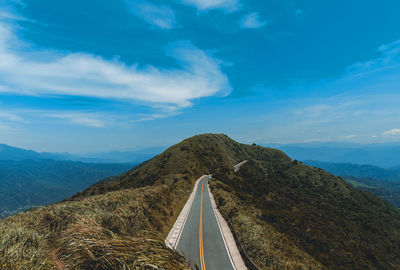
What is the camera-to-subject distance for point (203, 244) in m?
18.5

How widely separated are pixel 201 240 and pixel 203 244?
2.91 ft

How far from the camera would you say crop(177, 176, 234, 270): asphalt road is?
15186mm

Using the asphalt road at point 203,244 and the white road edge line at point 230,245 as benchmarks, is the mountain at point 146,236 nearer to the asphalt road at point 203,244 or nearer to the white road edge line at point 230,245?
the white road edge line at point 230,245

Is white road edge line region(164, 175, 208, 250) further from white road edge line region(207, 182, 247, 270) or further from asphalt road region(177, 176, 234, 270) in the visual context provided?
white road edge line region(207, 182, 247, 270)

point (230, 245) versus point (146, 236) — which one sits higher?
point (146, 236)

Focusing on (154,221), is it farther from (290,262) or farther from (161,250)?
(161,250)

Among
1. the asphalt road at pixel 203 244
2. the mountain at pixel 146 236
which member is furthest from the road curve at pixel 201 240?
the mountain at pixel 146 236

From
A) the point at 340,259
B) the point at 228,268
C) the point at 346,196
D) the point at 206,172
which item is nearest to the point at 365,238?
the point at 340,259

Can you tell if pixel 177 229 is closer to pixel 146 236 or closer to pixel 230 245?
pixel 230 245

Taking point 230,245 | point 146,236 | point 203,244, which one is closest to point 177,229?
point 203,244

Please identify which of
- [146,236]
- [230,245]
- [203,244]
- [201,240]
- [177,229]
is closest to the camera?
[146,236]

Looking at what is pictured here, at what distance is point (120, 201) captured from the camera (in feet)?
67.7

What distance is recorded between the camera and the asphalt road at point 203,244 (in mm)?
15186

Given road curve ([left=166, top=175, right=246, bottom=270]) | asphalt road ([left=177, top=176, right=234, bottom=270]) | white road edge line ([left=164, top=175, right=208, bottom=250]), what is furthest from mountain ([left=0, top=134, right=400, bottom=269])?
asphalt road ([left=177, top=176, right=234, bottom=270])
